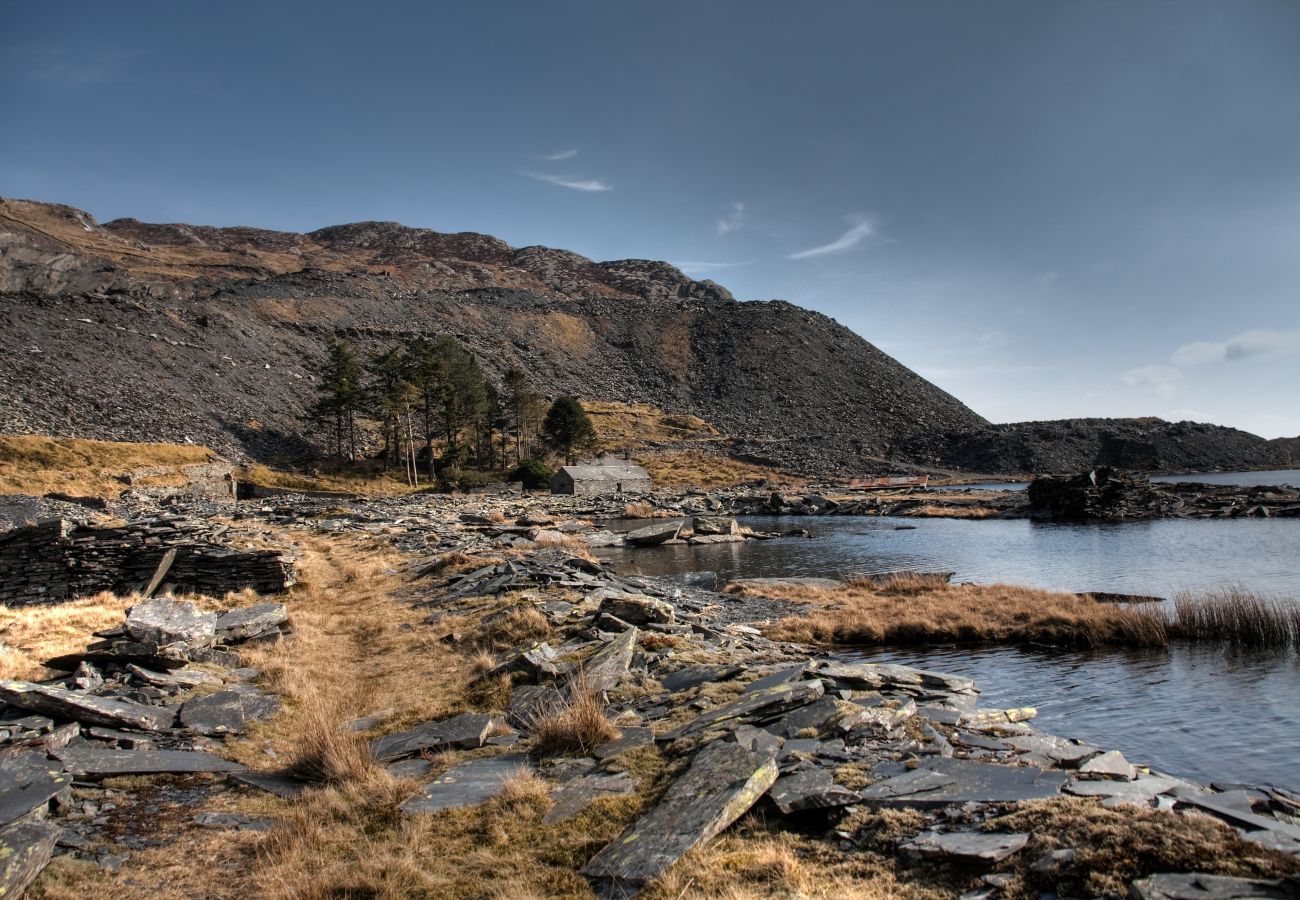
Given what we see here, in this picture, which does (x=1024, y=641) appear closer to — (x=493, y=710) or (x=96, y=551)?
(x=493, y=710)

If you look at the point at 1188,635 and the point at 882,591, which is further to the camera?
the point at 882,591

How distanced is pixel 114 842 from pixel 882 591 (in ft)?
72.9

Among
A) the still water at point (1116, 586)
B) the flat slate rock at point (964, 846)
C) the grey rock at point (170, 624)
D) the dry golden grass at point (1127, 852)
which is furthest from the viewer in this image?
the grey rock at point (170, 624)

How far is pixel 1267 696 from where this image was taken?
12.5 m

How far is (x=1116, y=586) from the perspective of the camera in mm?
26344

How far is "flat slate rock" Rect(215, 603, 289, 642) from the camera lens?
1487 centimetres

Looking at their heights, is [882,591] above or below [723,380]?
below

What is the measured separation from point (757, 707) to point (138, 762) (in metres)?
7.61

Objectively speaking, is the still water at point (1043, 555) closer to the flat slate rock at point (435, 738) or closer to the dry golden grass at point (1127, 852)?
the flat slate rock at point (435, 738)

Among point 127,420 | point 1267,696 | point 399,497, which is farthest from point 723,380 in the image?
point 1267,696

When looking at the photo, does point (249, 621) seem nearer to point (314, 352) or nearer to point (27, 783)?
point (27, 783)

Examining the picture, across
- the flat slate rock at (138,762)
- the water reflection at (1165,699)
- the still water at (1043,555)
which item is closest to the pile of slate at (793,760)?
the water reflection at (1165,699)

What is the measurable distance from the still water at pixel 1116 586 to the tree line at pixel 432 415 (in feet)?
139

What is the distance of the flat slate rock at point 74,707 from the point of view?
8.66 metres
